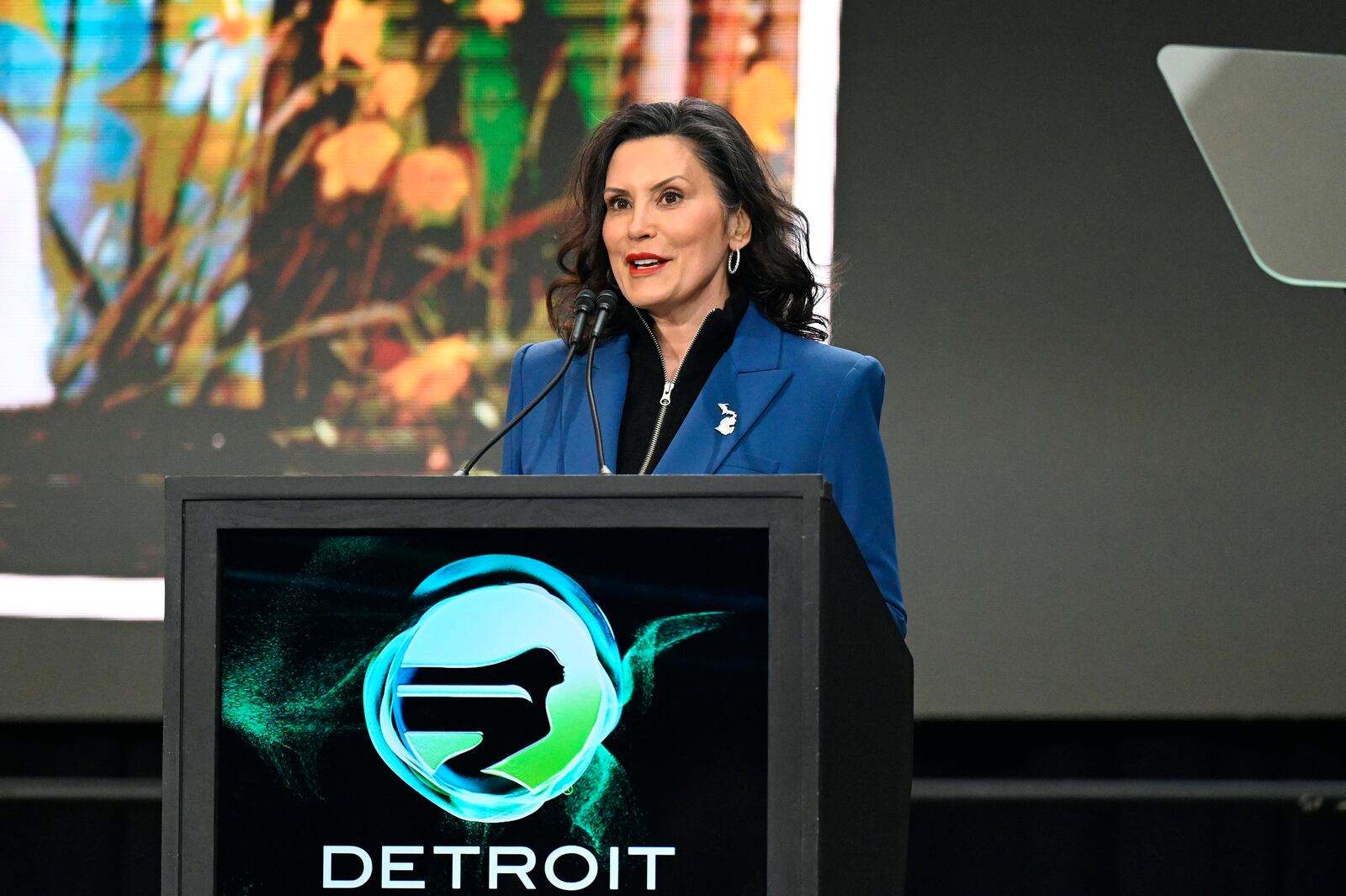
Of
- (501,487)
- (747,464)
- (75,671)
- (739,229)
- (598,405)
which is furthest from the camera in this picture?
(75,671)

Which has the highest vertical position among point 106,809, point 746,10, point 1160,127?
point 746,10

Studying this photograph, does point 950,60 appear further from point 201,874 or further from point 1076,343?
point 201,874

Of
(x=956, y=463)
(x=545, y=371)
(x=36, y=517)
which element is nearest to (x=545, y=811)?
(x=545, y=371)

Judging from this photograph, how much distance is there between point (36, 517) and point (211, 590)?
2221 millimetres

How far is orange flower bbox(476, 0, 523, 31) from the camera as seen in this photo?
10.2 ft

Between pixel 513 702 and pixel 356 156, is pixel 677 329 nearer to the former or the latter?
pixel 513 702

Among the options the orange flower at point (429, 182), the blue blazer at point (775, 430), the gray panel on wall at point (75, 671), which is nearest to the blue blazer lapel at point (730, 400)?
the blue blazer at point (775, 430)

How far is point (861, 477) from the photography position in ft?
5.31

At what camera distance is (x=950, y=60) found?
10.2 feet

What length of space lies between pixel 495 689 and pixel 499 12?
2360 millimetres

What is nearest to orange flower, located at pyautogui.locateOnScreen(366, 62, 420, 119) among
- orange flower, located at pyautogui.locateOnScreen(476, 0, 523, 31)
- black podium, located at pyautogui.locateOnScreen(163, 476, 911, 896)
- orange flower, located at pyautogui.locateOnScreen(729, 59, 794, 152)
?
orange flower, located at pyautogui.locateOnScreen(476, 0, 523, 31)

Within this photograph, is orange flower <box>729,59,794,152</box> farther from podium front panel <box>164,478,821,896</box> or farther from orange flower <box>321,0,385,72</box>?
podium front panel <box>164,478,821,896</box>

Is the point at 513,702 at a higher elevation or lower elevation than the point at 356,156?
lower

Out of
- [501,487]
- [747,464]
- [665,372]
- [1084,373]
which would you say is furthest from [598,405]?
[1084,373]
